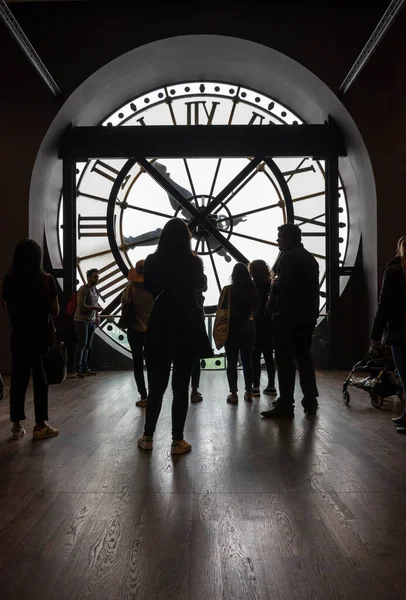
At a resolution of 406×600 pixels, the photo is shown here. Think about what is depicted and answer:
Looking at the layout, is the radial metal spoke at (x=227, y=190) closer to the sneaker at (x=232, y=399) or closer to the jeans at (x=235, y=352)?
the jeans at (x=235, y=352)

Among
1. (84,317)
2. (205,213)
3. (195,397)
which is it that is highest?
(205,213)

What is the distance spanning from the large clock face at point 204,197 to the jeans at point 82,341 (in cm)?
68

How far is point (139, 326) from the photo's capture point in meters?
4.13

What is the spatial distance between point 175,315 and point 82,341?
12.4 feet

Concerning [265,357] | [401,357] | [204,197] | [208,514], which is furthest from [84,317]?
[208,514]

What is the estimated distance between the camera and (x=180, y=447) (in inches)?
111

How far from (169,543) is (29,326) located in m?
1.80

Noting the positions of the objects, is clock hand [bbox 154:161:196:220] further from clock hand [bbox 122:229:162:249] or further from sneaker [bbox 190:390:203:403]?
sneaker [bbox 190:390:203:403]

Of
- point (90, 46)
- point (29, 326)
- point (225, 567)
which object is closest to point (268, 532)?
point (225, 567)

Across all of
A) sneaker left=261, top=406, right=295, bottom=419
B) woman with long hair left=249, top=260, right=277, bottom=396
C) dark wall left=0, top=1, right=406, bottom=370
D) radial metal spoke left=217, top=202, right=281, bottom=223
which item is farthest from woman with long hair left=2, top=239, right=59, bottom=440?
radial metal spoke left=217, top=202, right=281, bottom=223

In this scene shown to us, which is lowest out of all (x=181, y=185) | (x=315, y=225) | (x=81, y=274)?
(x=81, y=274)

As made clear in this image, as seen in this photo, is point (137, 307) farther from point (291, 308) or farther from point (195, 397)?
point (291, 308)

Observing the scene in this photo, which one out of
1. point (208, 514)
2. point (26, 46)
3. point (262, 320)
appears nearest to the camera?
point (208, 514)

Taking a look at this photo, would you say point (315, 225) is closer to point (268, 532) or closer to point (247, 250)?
point (247, 250)
